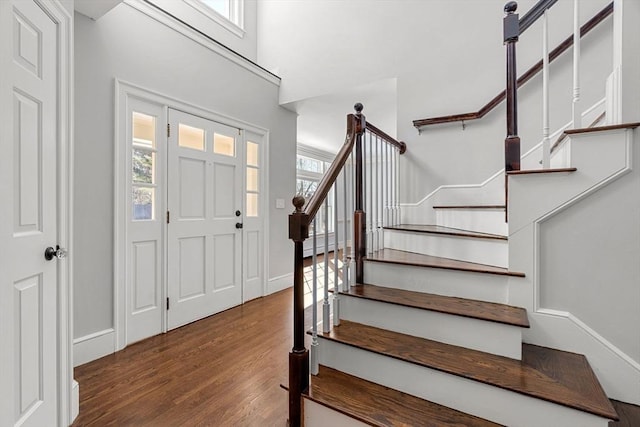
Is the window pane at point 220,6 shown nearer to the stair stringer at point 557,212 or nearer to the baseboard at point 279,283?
the baseboard at point 279,283

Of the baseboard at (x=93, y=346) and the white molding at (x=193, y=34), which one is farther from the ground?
the white molding at (x=193, y=34)

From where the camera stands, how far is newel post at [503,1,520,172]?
1566 mm

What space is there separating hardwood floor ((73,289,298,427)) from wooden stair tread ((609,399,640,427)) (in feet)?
4.69

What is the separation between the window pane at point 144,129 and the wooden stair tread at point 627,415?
3289 mm

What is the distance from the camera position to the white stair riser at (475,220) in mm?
1910

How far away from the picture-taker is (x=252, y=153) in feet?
11.6

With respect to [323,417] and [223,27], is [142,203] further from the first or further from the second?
[223,27]

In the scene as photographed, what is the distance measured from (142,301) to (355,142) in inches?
85.3

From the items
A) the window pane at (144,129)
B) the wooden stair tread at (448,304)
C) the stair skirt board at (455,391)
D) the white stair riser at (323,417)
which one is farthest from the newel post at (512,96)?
the window pane at (144,129)

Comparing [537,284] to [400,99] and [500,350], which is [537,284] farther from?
[400,99]

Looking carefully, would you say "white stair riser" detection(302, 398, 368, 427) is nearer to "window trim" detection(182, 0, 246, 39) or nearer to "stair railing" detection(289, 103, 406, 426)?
"stair railing" detection(289, 103, 406, 426)

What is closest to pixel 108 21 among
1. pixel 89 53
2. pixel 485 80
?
pixel 89 53

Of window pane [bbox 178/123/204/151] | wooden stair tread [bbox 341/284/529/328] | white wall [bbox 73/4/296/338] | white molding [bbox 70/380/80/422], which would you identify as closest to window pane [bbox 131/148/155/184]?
white wall [bbox 73/4/296/338]

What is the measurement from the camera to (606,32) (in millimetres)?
2092
